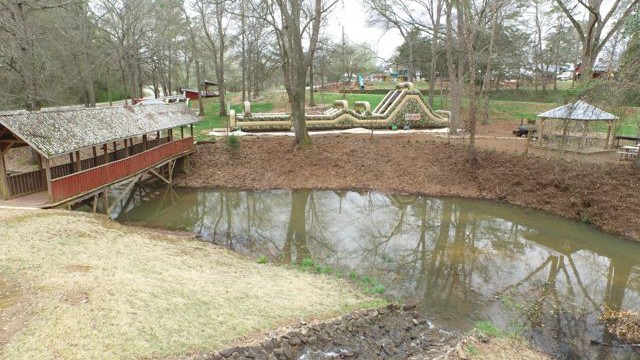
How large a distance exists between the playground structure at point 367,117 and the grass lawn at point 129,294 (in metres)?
16.7

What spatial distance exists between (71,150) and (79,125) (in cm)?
195

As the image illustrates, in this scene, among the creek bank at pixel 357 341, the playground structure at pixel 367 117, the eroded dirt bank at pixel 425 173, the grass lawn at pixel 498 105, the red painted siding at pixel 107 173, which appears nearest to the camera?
the creek bank at pixel 357 341

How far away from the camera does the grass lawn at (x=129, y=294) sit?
646cm

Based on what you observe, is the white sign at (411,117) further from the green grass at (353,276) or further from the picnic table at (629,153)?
the green grass at (353,276)

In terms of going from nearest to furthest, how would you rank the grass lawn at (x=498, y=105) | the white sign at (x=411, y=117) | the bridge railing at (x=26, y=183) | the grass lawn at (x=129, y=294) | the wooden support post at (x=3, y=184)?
the grass lawn at (x=129, y=294)
the wooden support post at (x=3, y=184)
the bridge railing at (x=26, y=183)
the white sign at (x=411, y=117)
the grass lawn at (x=498, y=105)

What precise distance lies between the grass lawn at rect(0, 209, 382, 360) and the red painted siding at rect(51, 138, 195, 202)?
128cm

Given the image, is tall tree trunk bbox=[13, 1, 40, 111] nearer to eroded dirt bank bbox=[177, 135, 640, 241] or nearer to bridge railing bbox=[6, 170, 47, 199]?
bridge railing bbox=[6, 170, 47, 199]

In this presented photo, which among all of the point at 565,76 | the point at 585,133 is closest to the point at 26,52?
the point at 585,133

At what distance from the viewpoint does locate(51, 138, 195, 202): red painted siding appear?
13039 mm

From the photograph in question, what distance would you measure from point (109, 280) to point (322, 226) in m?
8.06

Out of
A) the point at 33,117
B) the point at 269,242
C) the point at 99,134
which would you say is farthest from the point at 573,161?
the point at 33,117

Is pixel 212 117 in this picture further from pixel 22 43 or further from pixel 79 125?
pixel 79 125

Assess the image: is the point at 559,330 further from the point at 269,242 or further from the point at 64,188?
the point at 64,188

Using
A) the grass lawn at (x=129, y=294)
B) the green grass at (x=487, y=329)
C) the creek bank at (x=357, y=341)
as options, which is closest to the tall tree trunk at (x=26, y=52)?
the grass lawn at (x=129, y=294)
